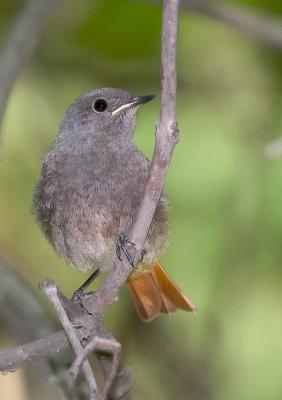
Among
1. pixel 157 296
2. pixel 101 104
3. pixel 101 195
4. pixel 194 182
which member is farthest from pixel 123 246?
pixel 194 182

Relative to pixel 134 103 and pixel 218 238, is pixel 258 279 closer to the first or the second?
pixel 218 238

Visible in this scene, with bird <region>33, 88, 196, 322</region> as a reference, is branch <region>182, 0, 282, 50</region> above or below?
above

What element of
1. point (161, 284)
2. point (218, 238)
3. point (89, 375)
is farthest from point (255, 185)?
point (89, 375)

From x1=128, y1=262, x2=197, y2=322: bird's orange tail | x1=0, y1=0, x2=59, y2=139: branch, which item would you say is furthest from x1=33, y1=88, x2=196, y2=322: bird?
x1=0, y1=0, x2=59, y2=139: branch

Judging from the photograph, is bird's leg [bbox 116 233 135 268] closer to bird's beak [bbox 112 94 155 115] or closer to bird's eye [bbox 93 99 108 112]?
bird's beak [bbox 112 94 155 115]

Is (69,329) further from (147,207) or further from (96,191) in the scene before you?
(96,191)

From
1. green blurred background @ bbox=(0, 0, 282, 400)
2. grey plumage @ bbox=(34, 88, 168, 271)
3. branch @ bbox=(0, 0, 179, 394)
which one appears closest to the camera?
branch @ bbox=(0, 0, 179, 394)
